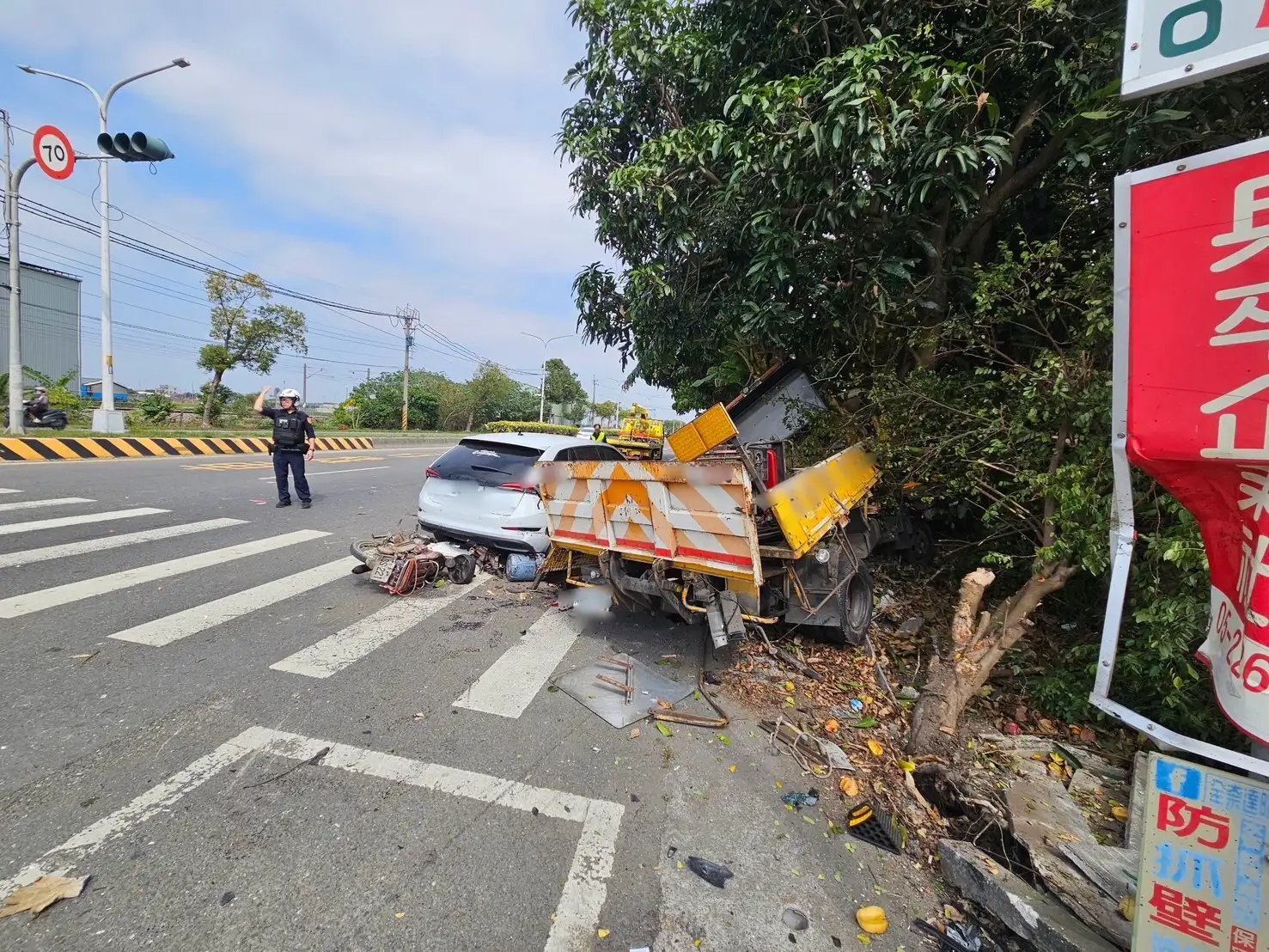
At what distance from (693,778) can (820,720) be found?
110 cm

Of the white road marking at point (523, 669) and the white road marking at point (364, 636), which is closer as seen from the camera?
the white road marking at point (523, 669)

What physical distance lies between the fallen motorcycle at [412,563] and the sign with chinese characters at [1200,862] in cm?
509

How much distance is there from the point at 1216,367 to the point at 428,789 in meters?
3.22

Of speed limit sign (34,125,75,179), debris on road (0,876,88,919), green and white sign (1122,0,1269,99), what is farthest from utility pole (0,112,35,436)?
green and white sign (1122,0,1269,99)

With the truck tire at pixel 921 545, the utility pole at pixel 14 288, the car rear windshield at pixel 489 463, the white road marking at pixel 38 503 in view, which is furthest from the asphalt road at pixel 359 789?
the utility pole at pixel 14 288

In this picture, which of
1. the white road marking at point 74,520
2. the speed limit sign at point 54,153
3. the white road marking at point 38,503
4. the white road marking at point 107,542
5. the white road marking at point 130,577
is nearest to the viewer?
the white road marking at point 130,577

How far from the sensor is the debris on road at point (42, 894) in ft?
6.03

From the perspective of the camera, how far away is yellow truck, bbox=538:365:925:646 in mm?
3461

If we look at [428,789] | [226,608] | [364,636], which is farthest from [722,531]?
[226,608]

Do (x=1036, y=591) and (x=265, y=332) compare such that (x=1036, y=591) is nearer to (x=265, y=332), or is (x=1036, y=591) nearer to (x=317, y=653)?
(x=317, y=653)

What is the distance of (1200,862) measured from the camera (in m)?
1.49

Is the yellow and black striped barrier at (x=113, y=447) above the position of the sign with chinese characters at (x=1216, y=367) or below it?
below

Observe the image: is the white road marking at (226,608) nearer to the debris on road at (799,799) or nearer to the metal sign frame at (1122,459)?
the debris on road at (799,799)

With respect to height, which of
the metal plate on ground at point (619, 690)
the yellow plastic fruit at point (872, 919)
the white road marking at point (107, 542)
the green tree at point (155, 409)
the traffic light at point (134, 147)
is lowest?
the yellow plastic fruit at point (872, 919)
